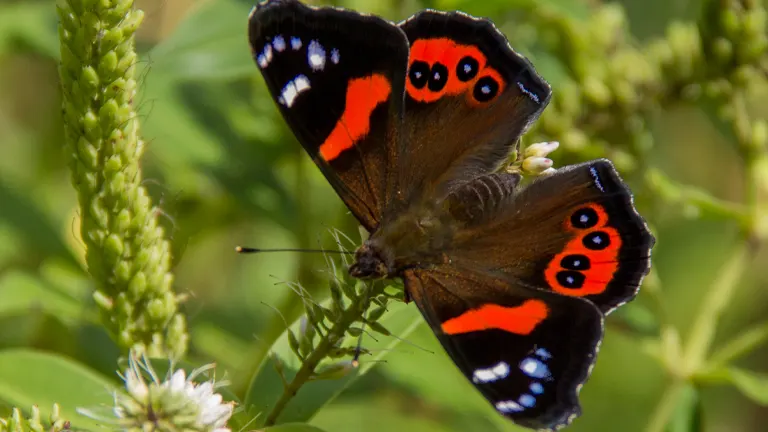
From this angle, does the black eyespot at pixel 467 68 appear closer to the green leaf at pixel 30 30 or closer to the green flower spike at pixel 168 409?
the green flower spike at pixel 168 409

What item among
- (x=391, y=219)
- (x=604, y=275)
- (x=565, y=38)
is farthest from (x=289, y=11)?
(x=565, y=38)

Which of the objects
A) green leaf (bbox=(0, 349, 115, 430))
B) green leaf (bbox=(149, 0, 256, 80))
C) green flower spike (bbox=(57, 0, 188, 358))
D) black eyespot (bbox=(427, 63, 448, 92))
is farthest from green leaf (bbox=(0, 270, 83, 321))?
black eyespot (bbox=(427, 63, 448, 92))

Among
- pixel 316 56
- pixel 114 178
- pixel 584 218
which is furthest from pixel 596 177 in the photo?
pixel 114 178

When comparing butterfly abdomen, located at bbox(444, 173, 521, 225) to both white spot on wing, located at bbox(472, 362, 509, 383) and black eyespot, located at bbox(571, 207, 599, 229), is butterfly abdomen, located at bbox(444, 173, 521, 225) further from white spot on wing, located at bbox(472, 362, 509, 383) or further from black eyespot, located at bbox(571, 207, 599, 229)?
white spot on wing, located at bbox(472, 362, 509, 383)

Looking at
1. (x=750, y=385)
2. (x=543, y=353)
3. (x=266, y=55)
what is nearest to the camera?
(x=543, y=353)

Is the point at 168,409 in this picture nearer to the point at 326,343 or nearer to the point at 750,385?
the point at 326,343

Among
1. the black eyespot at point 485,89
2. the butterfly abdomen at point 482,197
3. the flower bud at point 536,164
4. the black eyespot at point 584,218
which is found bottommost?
the black eyespot at point 584,218

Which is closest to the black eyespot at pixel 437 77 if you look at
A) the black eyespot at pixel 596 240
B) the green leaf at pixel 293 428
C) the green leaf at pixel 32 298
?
the black eyespot at pixel 596 240

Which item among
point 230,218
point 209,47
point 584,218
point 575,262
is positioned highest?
point 209,47
